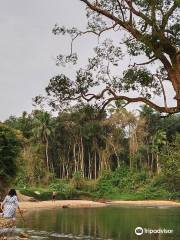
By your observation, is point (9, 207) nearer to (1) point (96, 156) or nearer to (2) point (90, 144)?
(2) point (90, 144)

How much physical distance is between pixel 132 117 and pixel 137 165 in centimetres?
953

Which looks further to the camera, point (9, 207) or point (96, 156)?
point (96, 156)

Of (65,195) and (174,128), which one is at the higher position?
(174,128)

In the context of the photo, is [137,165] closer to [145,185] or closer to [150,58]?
[145,185]

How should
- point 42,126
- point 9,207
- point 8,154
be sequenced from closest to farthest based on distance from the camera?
point 9,207 < point 8,154 < point 42,126

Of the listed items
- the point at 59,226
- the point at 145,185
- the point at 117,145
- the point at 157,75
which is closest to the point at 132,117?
the point at 117,145

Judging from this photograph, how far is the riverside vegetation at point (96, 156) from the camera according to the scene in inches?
2813

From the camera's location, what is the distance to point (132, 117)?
79.6 meters

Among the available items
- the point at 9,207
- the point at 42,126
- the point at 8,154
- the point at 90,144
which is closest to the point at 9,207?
the point at 9,207

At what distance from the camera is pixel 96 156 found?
3548 inches

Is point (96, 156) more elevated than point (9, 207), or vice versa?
point (96, 156)

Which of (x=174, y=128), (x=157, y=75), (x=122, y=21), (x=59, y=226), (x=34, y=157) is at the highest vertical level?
(x=174, y=128)

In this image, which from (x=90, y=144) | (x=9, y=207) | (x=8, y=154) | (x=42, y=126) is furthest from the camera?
(x=90, y=144)

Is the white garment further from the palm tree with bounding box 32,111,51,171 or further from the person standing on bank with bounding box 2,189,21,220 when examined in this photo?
the palm tree with bounding box 32,111,51,171
